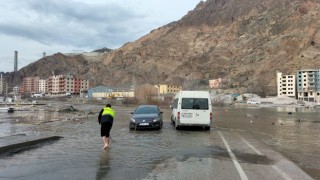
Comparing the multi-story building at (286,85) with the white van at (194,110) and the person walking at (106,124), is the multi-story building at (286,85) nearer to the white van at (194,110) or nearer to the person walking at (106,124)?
the white van at (194,110)

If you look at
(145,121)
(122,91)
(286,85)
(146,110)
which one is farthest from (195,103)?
(122,91)

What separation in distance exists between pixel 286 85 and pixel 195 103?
491ft

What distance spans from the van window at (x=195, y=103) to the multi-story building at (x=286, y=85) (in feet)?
483

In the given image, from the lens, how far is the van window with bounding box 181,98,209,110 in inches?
885

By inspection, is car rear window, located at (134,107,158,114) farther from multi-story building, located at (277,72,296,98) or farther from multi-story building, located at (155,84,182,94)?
multi-story building, located at (155,84,182,94)

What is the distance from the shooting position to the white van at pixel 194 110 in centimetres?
2228

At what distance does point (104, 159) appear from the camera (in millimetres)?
11867

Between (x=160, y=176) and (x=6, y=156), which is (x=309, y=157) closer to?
(x=160, y=176)

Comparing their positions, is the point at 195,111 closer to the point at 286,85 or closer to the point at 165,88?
the point at 286,85

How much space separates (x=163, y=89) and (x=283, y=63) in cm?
5889

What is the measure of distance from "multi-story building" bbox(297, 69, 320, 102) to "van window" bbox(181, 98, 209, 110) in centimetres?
13984

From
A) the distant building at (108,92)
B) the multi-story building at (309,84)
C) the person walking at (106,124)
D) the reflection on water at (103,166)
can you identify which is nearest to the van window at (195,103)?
the person walking at (106,124)

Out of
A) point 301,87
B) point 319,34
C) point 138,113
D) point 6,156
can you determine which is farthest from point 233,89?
point 6,156

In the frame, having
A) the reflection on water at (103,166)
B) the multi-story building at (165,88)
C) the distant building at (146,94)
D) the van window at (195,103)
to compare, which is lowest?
the reflection on water at (103,166)
